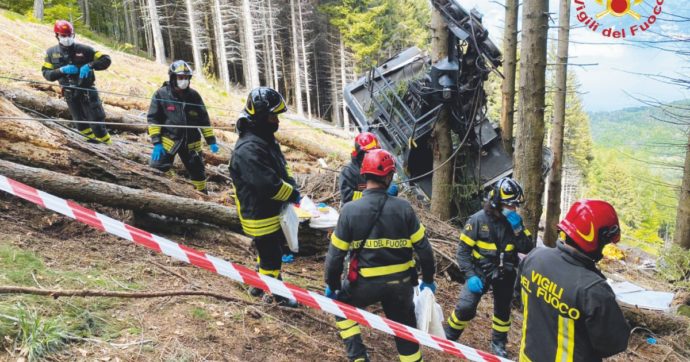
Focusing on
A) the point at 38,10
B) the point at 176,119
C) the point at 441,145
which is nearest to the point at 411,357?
the point at 441,145

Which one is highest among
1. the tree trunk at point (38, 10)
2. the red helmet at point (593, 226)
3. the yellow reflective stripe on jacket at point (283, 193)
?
the tree trunk at point (38, 10)

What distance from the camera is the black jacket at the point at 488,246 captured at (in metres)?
4.05

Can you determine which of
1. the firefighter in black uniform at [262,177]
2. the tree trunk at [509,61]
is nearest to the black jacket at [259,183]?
the firefighter in black uniform at [262,177]

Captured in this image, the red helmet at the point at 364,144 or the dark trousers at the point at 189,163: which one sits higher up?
the red helmet at the point at 364,144

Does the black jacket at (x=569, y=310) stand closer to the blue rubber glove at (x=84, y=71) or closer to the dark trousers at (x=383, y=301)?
the dark trousers at (x=383, y=301)

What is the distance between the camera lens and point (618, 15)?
755 centimetres

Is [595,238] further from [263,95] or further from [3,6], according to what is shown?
[3,6]

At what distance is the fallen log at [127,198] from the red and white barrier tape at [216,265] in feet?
5.28

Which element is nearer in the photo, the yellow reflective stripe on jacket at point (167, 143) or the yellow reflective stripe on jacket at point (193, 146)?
the yellow reflective stripe on jacket at point (167, 143)

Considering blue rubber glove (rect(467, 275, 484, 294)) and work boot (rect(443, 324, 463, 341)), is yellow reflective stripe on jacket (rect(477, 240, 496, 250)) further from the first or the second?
work boot (rect(443, 324, 463, 341))

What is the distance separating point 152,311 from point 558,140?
9.92 metres

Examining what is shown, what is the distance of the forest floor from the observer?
104 inches

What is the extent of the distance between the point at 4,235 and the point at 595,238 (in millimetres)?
4487

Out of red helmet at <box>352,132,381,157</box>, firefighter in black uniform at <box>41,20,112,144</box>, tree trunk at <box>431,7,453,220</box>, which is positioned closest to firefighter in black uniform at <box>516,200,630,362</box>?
red helmet at <box>352,132,381,157</box>
